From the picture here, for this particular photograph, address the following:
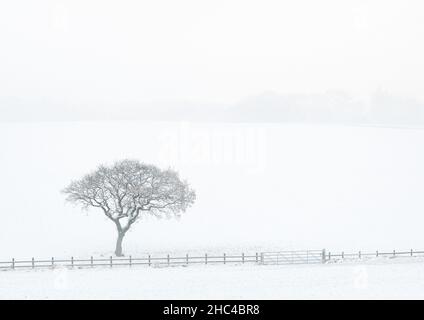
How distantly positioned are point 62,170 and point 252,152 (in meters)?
45.5

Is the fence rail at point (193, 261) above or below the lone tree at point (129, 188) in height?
below

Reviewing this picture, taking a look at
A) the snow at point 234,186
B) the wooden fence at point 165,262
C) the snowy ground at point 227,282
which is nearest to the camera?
the snowy ground at point 227,282

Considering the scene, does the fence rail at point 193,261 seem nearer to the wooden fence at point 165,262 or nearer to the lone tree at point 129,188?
the wooden fence at point 165,262

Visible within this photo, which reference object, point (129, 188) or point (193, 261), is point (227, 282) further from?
point (129, 188)

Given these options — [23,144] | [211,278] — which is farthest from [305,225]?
[23,144]

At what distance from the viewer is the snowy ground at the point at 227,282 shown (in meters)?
27.2

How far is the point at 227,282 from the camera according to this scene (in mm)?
30188

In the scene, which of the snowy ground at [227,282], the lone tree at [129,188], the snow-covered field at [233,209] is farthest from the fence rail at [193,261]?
the lone tree at [129,188]

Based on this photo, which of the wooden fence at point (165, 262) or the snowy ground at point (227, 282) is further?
the wooden fence at point (165, 262)

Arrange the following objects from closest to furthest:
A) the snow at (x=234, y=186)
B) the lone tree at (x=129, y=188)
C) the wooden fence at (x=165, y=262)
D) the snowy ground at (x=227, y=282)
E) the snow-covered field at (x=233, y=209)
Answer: the snowy ground at (x=227, y=282)
the snow-covered field at (x=233, y=209)
the wooden fence at (x=165, y=262)
the lone tree at (x=129, y=188)
the snow at (x=234, y=186)

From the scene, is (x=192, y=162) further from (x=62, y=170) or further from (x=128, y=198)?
(x=128, y=198)

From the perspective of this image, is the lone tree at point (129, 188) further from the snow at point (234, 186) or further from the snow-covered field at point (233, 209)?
the snow at point (234, 186)

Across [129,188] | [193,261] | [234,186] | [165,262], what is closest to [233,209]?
[234,186]

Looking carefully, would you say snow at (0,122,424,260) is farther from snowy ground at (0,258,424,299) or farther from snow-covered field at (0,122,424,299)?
snowy ground at (0,258,424,299)
